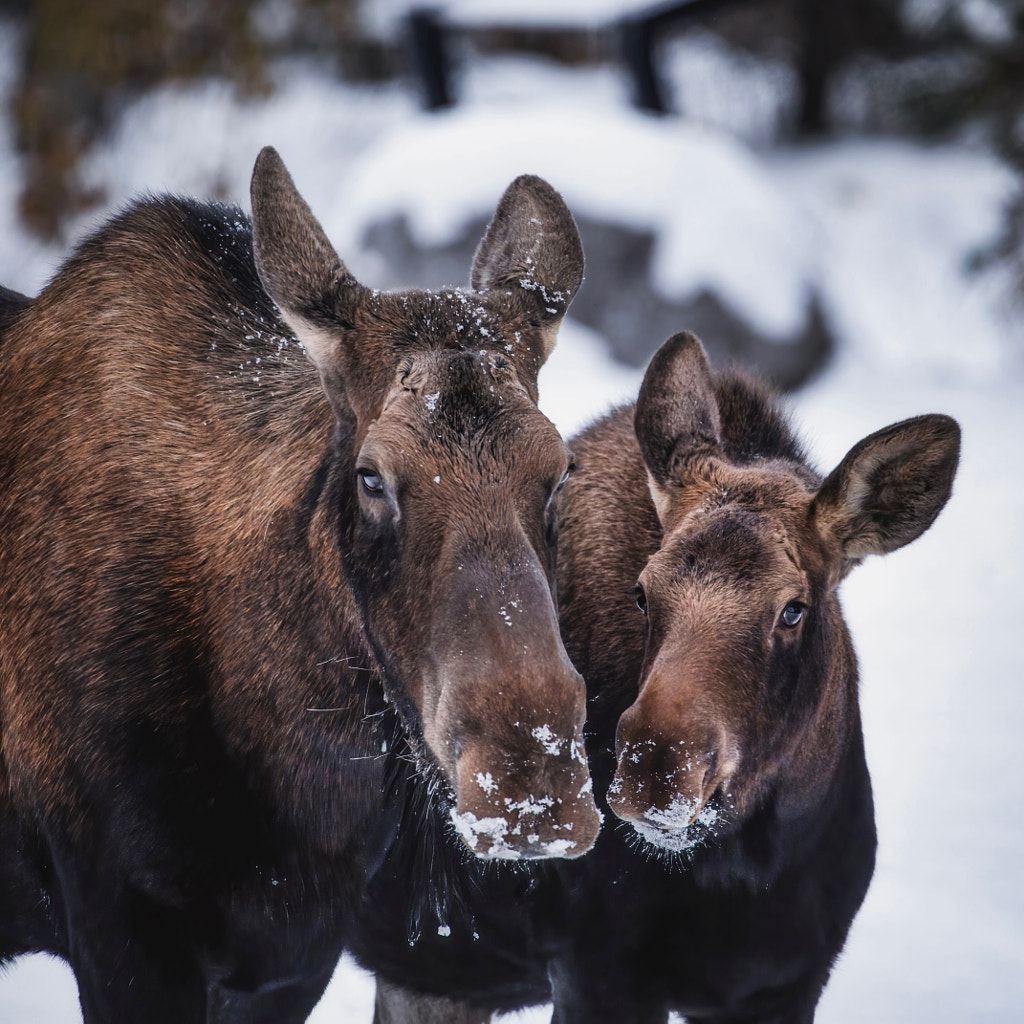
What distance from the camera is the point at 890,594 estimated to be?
806 centimetres

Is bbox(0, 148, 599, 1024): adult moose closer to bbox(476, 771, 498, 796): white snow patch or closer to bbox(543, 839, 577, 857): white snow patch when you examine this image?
bbox(476, 771, 498, 796): white snow patch

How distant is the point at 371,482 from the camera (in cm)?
278

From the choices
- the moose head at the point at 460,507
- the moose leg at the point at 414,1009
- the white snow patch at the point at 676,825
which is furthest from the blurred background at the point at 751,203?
the white snow patch at the point at 676,825

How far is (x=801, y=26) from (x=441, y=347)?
14.4 metres

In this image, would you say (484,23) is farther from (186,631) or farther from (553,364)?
(186,631)

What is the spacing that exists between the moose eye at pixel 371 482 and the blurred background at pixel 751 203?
6.52 feet

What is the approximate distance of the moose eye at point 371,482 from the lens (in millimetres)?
2768

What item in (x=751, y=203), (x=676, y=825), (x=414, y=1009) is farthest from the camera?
(x=751, y=203)

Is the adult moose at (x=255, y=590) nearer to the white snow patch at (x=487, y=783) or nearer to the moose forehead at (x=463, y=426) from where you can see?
the moose forehead at (x=463, y=426)

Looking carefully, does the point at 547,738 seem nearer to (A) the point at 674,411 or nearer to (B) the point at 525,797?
(B) the point at 525,797

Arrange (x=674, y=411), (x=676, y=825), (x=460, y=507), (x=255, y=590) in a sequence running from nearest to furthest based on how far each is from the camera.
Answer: (x=460, y=507) < (x=676, y=825) < (x=255, y=590) < (x=674, y=411)

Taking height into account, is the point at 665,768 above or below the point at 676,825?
above

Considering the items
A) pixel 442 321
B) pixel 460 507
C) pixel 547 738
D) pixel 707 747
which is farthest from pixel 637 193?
pixel 547 738

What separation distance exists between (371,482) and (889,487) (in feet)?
4.91
